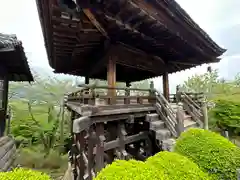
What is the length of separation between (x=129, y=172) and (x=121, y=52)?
4.94 m

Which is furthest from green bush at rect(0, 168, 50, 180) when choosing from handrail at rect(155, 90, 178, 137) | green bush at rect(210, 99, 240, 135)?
green bush at rect(210, 99, 240, 135)

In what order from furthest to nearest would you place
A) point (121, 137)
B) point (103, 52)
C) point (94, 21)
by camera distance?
point (103, 52), point (121, 137), point (94, 21)

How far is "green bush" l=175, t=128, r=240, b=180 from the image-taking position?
2.71 m

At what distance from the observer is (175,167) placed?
2.24 m

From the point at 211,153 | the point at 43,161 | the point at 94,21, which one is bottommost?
the point at 43,161

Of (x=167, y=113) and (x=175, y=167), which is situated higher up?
(x=167, y=113)

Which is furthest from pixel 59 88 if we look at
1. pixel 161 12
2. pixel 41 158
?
pixel 161 12

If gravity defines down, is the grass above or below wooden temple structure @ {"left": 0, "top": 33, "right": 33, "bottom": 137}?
below

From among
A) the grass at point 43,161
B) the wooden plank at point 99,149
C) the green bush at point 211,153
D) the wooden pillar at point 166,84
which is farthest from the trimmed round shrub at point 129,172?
the grass at point 43,161

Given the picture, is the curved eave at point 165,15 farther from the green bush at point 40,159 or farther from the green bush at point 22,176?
the green bush at point 40,159

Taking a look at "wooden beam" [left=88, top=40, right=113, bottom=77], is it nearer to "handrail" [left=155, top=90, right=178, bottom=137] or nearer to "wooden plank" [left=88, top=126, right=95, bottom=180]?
"handrail" [left=155, top=90, right=178, bottom=137]

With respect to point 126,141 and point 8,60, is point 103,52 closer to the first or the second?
point 8,60

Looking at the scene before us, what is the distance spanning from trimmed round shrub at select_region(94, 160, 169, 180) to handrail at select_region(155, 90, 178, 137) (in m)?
→ 3.72

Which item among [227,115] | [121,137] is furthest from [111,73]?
[227,115]
